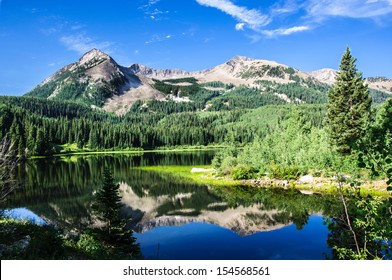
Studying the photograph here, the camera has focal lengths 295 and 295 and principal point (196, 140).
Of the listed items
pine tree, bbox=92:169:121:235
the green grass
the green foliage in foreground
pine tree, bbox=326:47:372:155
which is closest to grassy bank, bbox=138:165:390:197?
the green grass

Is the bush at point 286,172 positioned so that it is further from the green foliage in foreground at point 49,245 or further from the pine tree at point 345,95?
the green foliage in foreground at point 49,245

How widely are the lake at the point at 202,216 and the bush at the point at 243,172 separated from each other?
4.29m

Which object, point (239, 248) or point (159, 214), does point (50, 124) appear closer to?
point (159, 214)

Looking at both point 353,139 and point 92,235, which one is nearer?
point 353,139

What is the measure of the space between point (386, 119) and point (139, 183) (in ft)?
151

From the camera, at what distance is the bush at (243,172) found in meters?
45.2

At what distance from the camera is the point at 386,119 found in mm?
4164

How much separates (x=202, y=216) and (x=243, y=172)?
17639 mm

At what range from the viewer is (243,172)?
149 feet

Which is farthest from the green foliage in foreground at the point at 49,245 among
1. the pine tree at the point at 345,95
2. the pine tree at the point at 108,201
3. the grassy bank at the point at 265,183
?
the pine tree at the point at 345,95

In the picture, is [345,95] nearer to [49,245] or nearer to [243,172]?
[243,172]

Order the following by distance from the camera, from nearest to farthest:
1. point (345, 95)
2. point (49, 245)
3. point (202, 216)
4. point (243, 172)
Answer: point (49, 245), point (202, 216), point (345, 95), point (243, 172)

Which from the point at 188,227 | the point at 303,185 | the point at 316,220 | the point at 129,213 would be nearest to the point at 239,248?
the point at 188,227

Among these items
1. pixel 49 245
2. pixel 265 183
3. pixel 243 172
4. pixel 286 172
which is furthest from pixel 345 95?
pixel 49 245
